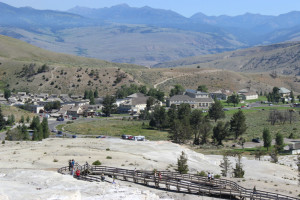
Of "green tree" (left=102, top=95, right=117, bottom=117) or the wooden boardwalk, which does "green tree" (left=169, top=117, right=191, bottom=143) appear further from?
"green tree" (left=102, top=95, right=117, bottom=117)

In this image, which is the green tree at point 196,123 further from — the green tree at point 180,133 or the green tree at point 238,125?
the green tree at point 238,125

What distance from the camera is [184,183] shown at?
111 feet

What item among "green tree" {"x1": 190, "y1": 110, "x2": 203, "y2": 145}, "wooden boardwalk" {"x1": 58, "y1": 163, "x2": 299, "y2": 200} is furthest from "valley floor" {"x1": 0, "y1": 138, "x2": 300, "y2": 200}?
"green tree" {"x1": 190, "y1": 110, "x2": 203, "y2": 145}

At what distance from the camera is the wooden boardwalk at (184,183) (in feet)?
103

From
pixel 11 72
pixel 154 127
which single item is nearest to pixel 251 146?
pixel 154 127

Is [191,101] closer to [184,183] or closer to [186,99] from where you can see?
[186,99]

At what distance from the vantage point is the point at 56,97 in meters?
138

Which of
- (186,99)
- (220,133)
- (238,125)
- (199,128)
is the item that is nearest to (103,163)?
(220,133)

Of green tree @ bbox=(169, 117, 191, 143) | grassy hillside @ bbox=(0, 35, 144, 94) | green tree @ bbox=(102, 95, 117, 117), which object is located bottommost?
green tree @ bbox=(169, 117, 191, 143)

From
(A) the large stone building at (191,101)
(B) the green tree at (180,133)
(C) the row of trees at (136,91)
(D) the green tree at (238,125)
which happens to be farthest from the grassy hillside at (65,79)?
(B) the green tree at (180,133)

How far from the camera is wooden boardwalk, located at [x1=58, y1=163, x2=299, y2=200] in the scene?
3140 centimetres

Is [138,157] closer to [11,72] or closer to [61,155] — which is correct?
[61,155]

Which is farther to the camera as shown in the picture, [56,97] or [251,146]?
[56,97]

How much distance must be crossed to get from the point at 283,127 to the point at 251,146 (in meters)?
22.4
